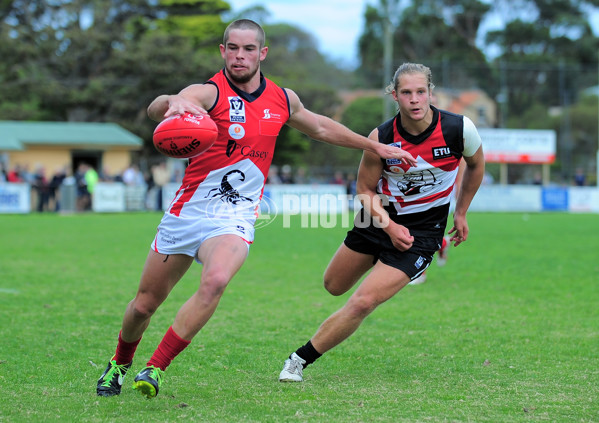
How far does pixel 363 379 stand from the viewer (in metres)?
6.03

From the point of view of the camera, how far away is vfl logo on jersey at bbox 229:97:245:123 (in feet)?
17.7

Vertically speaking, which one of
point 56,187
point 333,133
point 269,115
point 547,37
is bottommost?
point 56,187

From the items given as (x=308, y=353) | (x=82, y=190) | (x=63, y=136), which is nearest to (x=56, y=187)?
(x=82, y=190)

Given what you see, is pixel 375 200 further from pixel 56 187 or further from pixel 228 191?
pixel 56 187

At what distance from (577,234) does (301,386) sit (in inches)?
689

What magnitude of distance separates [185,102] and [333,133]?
1346mm

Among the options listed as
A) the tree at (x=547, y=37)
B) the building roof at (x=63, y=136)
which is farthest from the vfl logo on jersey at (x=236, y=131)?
the tree at (x=547, y=37)

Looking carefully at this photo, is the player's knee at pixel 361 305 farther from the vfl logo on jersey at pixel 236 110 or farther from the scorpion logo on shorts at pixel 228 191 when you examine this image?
the vfl logo on jersey at pixel 236 110

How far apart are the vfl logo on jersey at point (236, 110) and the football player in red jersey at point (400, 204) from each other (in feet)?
3.77

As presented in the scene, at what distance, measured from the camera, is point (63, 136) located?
42125mm

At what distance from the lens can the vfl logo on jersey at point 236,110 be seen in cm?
539

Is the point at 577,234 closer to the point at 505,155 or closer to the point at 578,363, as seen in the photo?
the point at 578,363

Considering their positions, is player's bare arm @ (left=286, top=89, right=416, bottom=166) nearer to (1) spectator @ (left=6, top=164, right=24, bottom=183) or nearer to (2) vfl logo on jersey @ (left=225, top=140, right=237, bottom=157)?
(2) vfl logo on jersey @ (left=225, top=140, right=237, bottom=157)

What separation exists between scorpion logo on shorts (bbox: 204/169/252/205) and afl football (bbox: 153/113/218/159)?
416 millimetres
